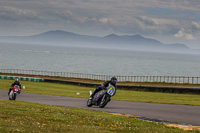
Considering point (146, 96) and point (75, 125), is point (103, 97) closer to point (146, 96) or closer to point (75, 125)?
point (75, 125)

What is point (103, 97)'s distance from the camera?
2047 centimetres

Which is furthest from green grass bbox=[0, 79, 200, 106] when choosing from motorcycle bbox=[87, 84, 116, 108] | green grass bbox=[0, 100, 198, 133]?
green grass bbox=[0, 100, 198, 133]

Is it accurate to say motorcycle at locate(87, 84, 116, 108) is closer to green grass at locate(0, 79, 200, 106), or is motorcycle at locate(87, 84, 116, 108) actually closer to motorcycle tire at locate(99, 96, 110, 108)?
motorcycle tire at locate(99, 96, 110, 108)

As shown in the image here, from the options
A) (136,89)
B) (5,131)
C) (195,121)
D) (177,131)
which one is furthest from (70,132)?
(136,89)

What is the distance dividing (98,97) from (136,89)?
22.7m

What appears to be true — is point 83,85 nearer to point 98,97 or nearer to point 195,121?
point 98,97

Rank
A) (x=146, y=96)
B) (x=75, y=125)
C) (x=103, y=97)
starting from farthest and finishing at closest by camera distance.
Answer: (x=146, y=96), (x=103, y=97), (x=75, y=125)

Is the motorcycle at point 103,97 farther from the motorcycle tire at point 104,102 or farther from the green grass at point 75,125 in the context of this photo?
the green grass at point 75,125

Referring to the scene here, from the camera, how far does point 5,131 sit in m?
9.50

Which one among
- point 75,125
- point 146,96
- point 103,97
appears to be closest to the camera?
point 75,125

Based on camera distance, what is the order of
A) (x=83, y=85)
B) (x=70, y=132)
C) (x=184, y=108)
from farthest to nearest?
(x=83, y=85), (x=184, y=108), (x=70, y=132)

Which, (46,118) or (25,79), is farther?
(25,79)

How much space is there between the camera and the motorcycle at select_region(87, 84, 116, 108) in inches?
761

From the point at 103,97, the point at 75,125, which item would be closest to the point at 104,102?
the point at 103,97
